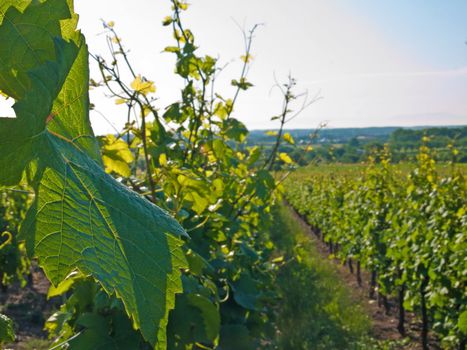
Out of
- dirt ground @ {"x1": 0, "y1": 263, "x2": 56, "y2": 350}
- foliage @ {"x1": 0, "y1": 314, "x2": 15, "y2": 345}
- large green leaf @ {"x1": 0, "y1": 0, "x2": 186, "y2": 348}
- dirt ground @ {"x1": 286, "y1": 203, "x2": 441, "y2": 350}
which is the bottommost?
dirt ground @ {"x1": 286, "y1": 203, "x2": 441, "y2": 350}

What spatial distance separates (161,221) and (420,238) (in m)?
Answer: 6.43

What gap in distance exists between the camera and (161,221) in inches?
27.4

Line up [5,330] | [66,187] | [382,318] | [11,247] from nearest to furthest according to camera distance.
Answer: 1. [66,187]
2. [5,330]
3. [11,247]
4. [382,318]

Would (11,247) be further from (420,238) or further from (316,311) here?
(420,238)

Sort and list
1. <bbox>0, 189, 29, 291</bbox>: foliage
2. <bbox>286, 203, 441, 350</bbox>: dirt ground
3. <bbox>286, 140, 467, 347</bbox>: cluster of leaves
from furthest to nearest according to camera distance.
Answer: <bbox>0, 189, 29, 291</bbox>: foliage → <bbox>286, 203, 441, 350</bbox>: dirt ground → <bbox>286, 140, 467, 347</bbox>: cluster of leaves

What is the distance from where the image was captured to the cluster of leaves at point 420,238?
18.4 feet

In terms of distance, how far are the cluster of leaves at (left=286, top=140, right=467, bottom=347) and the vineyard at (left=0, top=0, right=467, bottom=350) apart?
0.08ft

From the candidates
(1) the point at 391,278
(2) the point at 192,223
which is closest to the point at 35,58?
(2) the point at 192,223

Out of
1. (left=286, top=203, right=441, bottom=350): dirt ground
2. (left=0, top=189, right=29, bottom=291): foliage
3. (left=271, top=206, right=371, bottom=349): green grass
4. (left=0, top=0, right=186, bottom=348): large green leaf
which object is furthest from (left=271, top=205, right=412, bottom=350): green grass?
(left=0, top=0, right=186, bottom=348): large green leaf

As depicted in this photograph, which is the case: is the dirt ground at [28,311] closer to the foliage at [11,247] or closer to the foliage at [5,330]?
the foliage at [11,247]

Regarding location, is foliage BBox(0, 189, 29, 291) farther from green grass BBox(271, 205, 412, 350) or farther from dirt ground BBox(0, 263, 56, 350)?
green grass BBox(271, 205, 412, 350)

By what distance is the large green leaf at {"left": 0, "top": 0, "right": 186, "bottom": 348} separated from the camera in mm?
578

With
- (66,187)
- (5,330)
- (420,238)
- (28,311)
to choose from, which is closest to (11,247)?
(28,311)

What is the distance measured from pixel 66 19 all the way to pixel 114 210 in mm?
244
